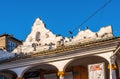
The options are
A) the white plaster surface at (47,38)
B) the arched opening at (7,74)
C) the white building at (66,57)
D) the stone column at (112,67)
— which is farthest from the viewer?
the arched opening at (7,74)

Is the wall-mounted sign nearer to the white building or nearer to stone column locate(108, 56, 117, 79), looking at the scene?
the white building

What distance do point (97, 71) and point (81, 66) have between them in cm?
410

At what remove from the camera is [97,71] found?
2633 cm

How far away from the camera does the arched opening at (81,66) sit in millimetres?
27906

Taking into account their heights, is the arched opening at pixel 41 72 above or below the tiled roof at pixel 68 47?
below

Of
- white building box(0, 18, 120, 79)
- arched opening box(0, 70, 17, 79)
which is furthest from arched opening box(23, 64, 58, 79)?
arched opening box(0, 70, 17, 79)

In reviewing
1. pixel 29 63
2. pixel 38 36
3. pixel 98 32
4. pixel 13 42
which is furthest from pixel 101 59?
pixel 13 42

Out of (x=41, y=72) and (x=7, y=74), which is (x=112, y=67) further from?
(x=7, y=74)

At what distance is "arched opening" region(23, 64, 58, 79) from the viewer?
3133 cm

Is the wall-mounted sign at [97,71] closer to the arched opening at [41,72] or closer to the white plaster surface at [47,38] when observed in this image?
the white plaster surface at [47,38]

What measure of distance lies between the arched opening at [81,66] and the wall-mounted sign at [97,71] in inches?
12.3

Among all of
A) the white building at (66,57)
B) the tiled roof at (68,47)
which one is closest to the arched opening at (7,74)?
the white building at (66,57)

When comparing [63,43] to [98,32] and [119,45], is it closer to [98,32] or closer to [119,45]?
[98,32]

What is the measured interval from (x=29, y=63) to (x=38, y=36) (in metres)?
5.72
